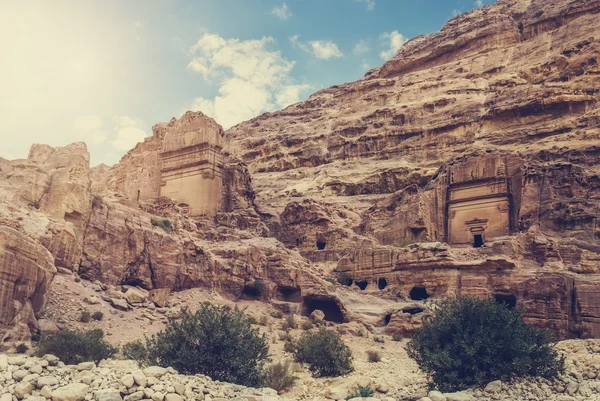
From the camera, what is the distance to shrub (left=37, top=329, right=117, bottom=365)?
13.5m

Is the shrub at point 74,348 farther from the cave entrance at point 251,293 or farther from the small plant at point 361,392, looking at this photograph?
the cave entrance at point 251,293

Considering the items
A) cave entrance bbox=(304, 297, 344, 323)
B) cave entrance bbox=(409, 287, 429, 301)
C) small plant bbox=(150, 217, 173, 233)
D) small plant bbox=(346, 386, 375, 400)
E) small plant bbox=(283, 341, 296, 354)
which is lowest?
small plant bbox=(346, 386, 375, 400)

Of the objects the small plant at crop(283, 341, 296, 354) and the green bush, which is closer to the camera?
the green bush

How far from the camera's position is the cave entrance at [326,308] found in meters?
25.0

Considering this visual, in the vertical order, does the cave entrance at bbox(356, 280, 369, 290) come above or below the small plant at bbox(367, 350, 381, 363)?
above

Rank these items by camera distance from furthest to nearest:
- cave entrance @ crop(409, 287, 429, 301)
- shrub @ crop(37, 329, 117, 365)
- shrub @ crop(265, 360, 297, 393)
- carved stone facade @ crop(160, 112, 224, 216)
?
carved stone facade @ crop(160, 112, 224, 216) → cave entrance @ crop(409, 287, 429, 301) → shrub @ crop(265, 360, 297, 393) → shrub @ crop(37, 329, 117, 365)

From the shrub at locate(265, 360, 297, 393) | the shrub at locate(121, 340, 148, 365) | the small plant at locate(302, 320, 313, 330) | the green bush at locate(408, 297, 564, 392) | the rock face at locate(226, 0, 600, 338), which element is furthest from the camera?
the rock face at locate(226, 0, 600, 338)

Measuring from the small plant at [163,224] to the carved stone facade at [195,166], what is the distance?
7.47 meters

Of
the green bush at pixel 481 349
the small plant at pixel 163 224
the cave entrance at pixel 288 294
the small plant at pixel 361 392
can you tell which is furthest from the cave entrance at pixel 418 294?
the small plant at pixel 361 392

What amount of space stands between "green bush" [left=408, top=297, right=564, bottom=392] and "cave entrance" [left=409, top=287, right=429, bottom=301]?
10716 millimetres

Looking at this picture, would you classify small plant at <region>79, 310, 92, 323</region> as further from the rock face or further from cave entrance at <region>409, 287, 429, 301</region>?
cave entrance at <region>409, 287, 429, 301</region>

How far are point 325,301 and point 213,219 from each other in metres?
9.57

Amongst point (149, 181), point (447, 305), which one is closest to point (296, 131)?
point (149, 181)

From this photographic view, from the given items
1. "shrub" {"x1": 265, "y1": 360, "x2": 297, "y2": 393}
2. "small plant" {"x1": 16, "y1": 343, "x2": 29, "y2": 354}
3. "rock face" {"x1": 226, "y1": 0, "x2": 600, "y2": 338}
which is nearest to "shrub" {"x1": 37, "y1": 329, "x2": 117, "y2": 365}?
"small plant" {"x1": 16, "y1": 343, "x2": 29, "y2": 354}
